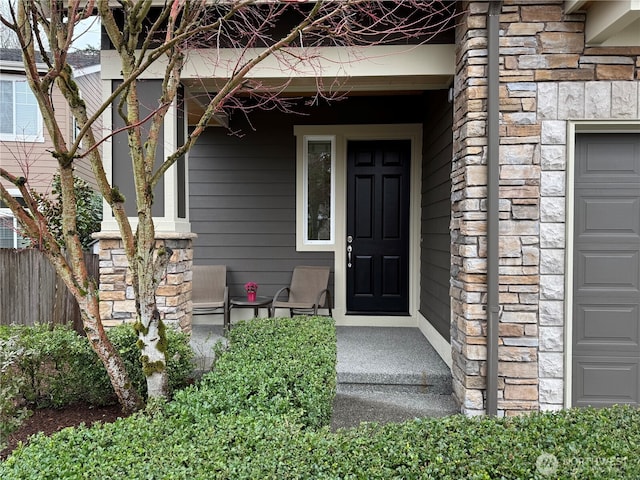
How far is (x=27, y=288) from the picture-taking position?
4078mm

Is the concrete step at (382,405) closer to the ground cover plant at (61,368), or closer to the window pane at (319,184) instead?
the ground cover plant at (61,368)

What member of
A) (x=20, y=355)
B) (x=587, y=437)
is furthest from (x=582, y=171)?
(x=20, y=355)

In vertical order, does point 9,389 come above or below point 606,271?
below

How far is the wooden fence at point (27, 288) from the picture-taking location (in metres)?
4.03

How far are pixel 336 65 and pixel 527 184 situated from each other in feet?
5.49

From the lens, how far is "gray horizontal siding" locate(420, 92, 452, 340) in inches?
153

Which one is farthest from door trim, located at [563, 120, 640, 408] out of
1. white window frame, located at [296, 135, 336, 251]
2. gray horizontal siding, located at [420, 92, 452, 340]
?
white window frame, located at [296, 135, 336, 251]

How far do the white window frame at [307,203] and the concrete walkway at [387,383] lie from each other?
57.4 inches

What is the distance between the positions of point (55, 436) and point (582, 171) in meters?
3.37

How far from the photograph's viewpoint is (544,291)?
117 inches

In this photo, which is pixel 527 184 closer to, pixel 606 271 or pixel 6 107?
pixel 606 271

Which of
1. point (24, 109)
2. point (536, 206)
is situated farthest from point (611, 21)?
point (24, 109)

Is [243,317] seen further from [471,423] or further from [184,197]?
[471,423]

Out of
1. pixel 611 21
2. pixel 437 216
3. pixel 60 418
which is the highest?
pixel 611 21
